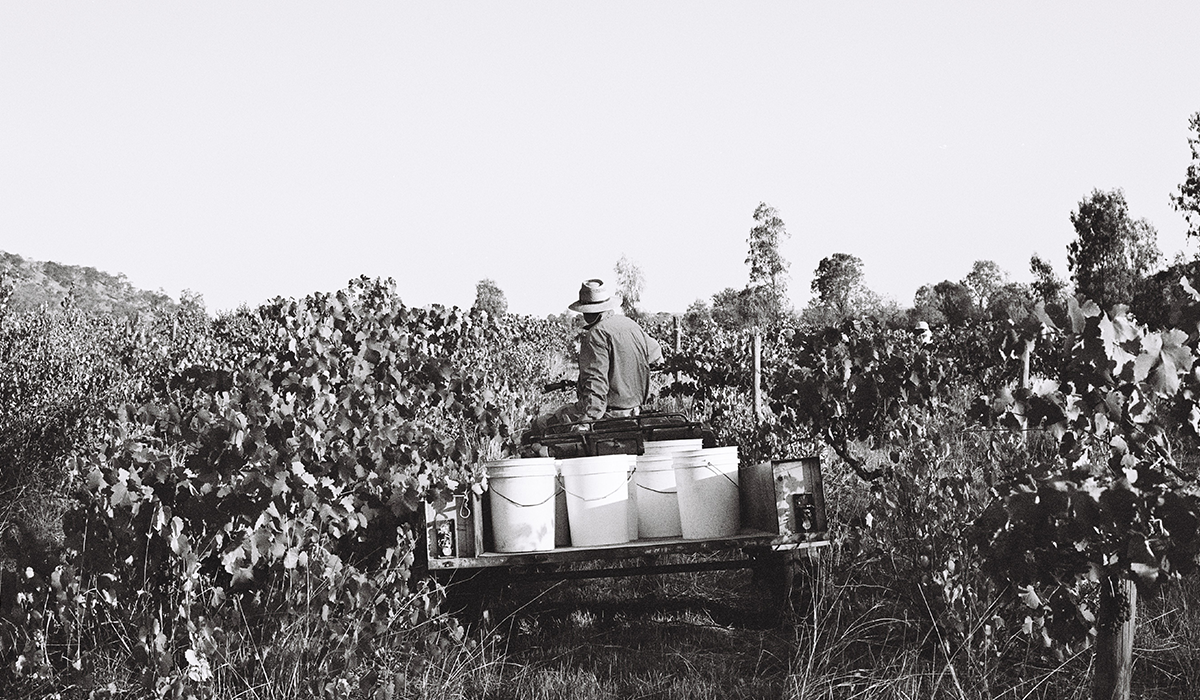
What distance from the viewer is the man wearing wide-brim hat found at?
632 cm

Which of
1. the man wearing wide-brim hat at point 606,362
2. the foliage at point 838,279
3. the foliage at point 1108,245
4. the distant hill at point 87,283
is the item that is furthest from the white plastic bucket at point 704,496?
the foliage at point 838,279

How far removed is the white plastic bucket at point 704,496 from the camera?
411cm

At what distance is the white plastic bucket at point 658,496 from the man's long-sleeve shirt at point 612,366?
6.11 feet

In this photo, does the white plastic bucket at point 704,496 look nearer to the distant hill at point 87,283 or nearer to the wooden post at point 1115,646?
the wooden post at point 1115,646

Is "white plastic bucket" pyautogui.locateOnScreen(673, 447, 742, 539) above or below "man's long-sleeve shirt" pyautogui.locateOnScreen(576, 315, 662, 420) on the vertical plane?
below

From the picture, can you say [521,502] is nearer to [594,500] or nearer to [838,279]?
[594,500]

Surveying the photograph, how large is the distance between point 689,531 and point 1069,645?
1441 mm

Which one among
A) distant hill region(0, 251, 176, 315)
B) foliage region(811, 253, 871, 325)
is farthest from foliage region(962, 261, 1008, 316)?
distant hill region(0, 251, 176, 315)

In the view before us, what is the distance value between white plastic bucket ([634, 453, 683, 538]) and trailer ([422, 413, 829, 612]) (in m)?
0.06

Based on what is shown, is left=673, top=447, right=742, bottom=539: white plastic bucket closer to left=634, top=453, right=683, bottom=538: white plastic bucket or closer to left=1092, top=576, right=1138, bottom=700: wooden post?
left=634, top=453, right=683, bottom=538: white plastic bucket

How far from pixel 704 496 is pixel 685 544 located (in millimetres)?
202

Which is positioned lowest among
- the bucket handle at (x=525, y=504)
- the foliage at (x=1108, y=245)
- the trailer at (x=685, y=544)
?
the trailer at (x=685, y=544)

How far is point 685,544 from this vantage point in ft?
13.3

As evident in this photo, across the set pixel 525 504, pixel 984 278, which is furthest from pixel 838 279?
pixel 525 504
